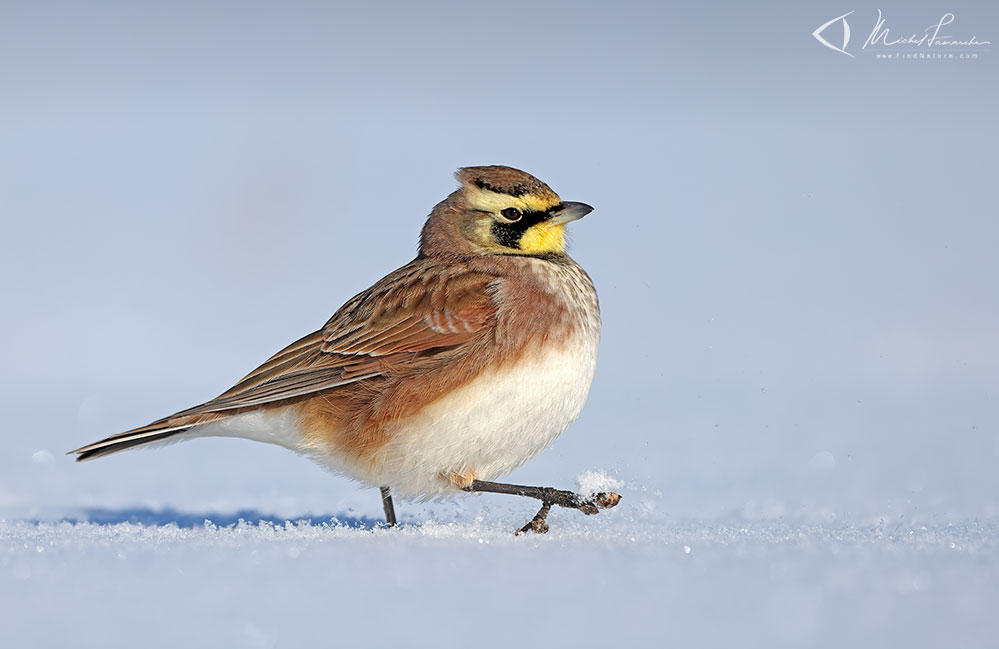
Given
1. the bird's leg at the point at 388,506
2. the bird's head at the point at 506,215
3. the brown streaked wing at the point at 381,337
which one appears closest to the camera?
the brown streaked wing at the point at 381,337

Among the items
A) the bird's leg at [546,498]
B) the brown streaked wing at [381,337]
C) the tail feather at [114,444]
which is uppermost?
the brown streaked wing at [381,337]

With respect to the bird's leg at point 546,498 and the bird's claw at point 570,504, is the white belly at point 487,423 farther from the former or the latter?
the bird's claw at point 570,504

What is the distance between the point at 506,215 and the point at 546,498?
2027mm

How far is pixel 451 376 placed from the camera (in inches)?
292

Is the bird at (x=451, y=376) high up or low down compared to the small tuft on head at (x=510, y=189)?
down

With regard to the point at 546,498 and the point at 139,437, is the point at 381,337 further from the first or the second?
the point at 139,437

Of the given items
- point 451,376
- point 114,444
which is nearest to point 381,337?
point 451,376

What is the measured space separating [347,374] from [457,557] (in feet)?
5.92

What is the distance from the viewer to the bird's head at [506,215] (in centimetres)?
808

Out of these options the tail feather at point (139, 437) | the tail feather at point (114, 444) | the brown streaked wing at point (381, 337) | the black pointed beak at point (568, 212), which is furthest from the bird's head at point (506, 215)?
the tail feather at point (114, 444)

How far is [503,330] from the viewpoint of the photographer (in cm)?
749

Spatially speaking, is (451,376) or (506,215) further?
(506,215)

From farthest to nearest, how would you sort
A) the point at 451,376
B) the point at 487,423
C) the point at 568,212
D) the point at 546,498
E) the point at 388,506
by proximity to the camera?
the point at 388,506
the point at 568,212
the point at 546,498
the point at 451,376
the point at 487,423

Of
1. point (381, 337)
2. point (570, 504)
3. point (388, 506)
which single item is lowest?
point (388, 506)
